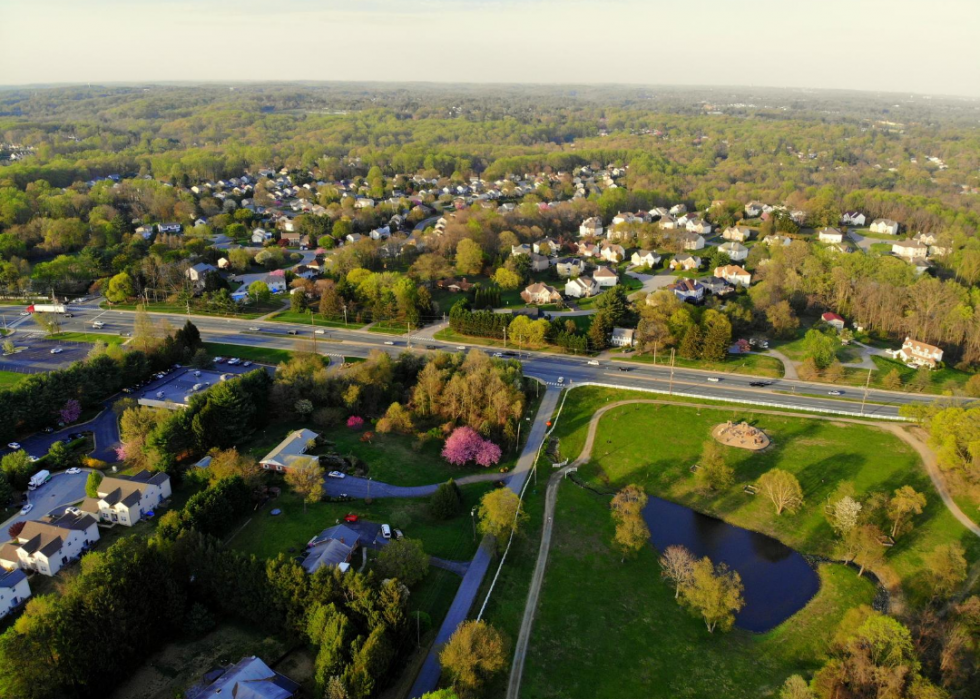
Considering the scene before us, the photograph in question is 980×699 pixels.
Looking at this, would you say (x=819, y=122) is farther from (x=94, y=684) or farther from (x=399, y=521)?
(x=94, y=684)

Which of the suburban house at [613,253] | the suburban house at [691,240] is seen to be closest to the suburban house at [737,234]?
the suburban house at [691,240]

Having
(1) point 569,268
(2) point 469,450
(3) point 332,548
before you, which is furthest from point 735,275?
(3) point 332,548

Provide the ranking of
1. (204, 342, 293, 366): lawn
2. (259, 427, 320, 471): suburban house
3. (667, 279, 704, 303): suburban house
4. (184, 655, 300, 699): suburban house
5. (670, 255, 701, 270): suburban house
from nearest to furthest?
(184, 655, 300, 699): suburban house
(259, 427, 320, 471): suburban house
(204, 342, 293, 366): lawn
(667, 279, 704, 303): suburban house
(670, 255, 701, 270): suburban house

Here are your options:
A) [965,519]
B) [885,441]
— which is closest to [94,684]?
[965,519]

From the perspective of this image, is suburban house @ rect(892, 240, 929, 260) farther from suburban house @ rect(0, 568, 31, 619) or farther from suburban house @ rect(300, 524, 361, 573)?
suburban house @ rect(0, 568, 31, 619)

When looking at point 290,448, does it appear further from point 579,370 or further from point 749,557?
point 749,557

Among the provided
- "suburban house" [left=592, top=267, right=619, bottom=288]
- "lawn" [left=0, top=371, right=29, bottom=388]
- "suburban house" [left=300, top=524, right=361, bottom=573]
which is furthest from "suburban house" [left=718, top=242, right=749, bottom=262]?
"lawn" [left=0, top=371, right=29, bottom=388]
